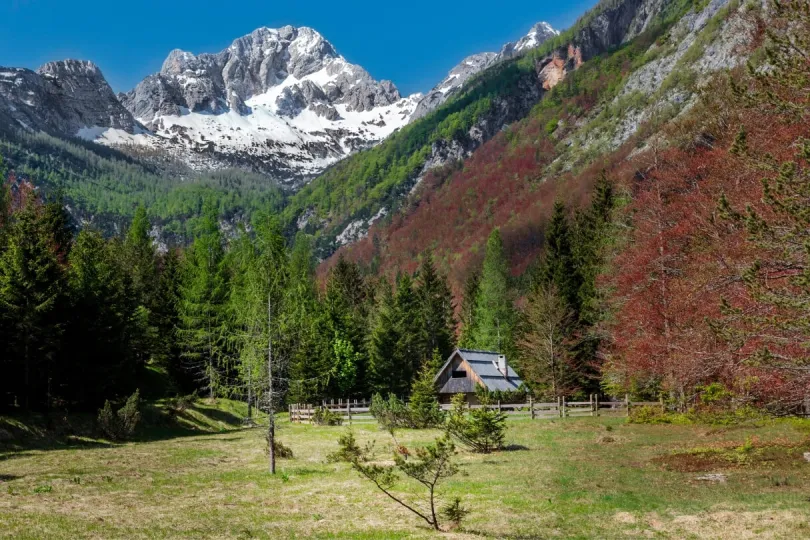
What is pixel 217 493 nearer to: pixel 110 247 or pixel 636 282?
pixel 636 282

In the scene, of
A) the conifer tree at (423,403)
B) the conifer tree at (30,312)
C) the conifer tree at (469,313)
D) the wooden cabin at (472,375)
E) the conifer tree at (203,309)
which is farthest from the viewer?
the conifer tree at (469,313)

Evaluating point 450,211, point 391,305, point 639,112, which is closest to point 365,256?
point 450,211

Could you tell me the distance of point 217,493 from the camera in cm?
1777

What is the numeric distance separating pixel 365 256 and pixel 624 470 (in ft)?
544

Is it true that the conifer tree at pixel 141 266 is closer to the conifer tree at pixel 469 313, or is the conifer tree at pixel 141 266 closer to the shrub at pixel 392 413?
the shrub at pixel 392 413

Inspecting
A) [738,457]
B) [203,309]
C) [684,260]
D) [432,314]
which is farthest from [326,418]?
[432,314]

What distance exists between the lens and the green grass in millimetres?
12555

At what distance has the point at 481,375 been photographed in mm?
54469

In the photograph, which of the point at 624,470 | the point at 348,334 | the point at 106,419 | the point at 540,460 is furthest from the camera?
the point at 348,334

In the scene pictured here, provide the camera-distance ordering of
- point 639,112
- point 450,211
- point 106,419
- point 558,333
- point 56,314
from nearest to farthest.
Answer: point 106,419
point 56,314
point 558,333
point 639,112
point 450,211

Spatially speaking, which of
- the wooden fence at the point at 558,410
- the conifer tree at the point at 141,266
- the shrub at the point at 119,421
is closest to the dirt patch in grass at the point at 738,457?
the wooden fence at the point at 558,410

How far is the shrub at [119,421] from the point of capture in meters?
30.7

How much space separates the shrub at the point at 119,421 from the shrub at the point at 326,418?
14.6m

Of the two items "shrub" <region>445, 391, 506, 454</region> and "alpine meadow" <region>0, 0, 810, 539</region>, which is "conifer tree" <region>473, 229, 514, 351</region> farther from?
"shrub" <region>445, 391, 506, 454</region>
